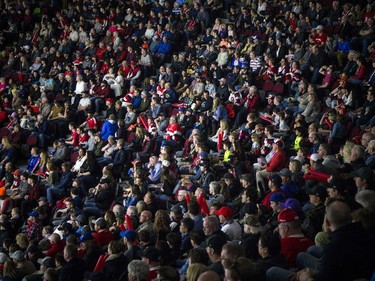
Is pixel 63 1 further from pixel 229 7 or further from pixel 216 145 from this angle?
pixel 216 145

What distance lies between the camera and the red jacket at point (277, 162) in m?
9.77

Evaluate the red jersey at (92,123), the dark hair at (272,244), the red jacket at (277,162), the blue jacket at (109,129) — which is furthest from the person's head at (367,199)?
the red jersey at (92,123)

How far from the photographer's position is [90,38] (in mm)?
17984

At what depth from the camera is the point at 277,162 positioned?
9773 millimetres

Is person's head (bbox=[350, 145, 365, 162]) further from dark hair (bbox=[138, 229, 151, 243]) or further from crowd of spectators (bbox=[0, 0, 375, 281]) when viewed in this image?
dark hair (bbox=[138, 229, 151, 243])

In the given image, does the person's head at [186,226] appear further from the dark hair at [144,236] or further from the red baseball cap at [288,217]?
the red baseball cap at [288,217]

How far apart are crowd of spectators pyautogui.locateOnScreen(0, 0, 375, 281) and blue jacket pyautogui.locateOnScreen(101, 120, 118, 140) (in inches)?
1.3

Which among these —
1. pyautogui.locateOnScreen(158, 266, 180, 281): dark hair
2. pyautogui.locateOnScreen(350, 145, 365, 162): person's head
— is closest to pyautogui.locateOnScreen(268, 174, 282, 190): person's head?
pyautogui.locateOnScreen(350, 145, 365, 162): person's head

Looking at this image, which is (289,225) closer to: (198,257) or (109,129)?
(198,257)

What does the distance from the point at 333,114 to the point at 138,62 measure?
7109 millimetres

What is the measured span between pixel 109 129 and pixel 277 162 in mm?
4773

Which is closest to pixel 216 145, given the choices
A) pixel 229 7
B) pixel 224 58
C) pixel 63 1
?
pixel 224 58

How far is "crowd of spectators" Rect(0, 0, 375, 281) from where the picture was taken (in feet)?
19.8

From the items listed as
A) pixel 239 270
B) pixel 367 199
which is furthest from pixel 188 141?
pixel 239 270
